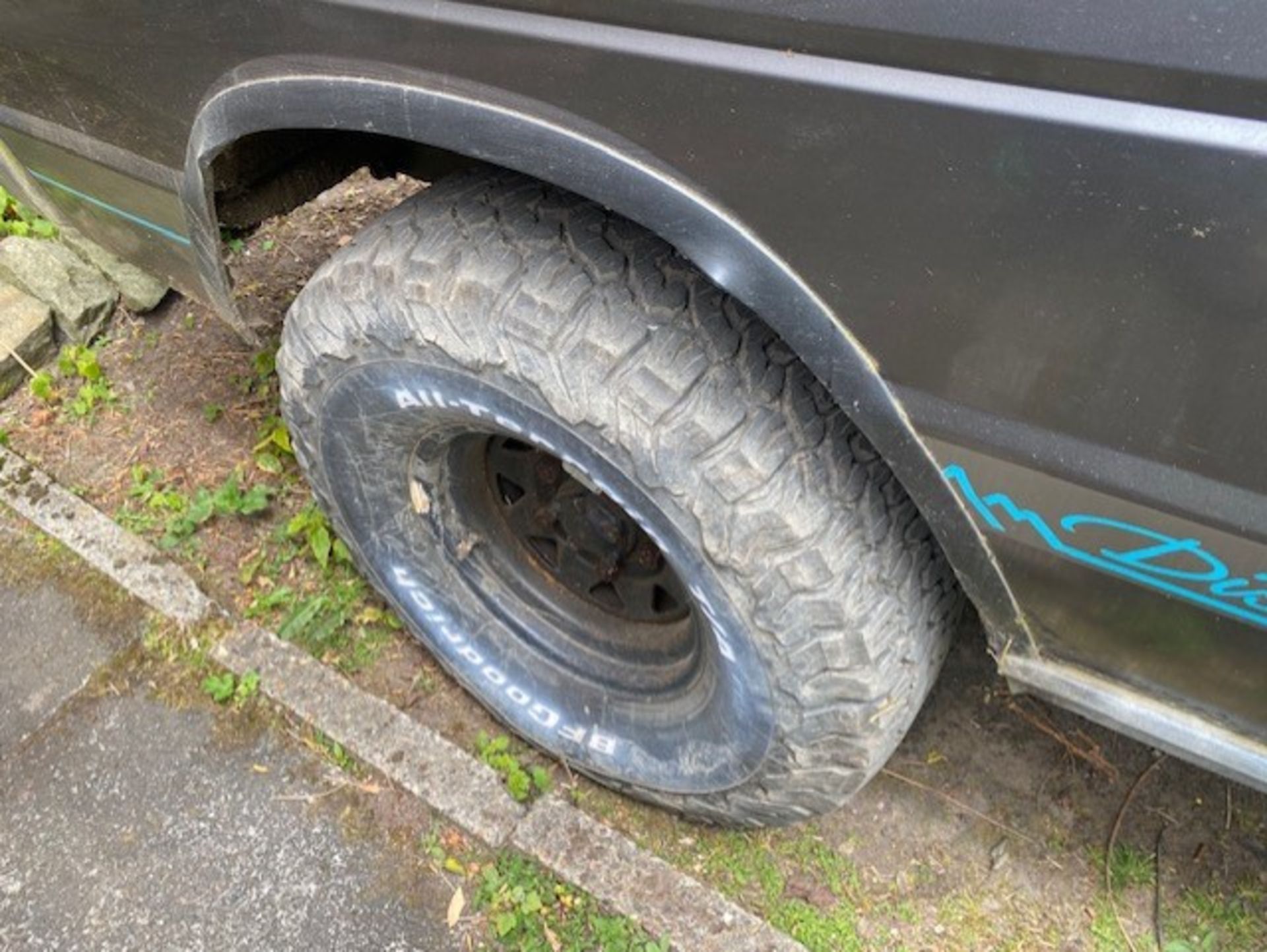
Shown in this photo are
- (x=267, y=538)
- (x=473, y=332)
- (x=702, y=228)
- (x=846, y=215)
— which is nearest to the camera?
(x=846, y=215)

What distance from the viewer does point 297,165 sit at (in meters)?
2.04

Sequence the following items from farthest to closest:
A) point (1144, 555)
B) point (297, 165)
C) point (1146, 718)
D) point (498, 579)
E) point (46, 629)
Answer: point (46, 629), point (498, 579), point (297, 165), point (1146, 718), point (1144, 555)

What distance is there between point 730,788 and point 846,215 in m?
1.11

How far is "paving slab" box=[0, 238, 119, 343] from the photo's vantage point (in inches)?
124

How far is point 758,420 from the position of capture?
1.50 meters

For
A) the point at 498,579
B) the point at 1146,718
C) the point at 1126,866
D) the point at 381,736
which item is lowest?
the point at 1126,866

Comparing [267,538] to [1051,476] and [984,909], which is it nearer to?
[984,909]

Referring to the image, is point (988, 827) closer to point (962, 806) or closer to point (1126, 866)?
point (962, 806)

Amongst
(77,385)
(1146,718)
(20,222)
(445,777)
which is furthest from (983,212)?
(20,222)

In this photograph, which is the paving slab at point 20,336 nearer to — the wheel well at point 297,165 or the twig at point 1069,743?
the wheel well at point 297,165

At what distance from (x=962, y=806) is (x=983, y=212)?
152 cm

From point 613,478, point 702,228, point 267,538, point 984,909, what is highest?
point 702,228

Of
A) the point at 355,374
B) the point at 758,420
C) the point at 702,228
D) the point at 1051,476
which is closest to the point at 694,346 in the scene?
the point at 758,420

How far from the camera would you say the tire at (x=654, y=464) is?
4.97ft
